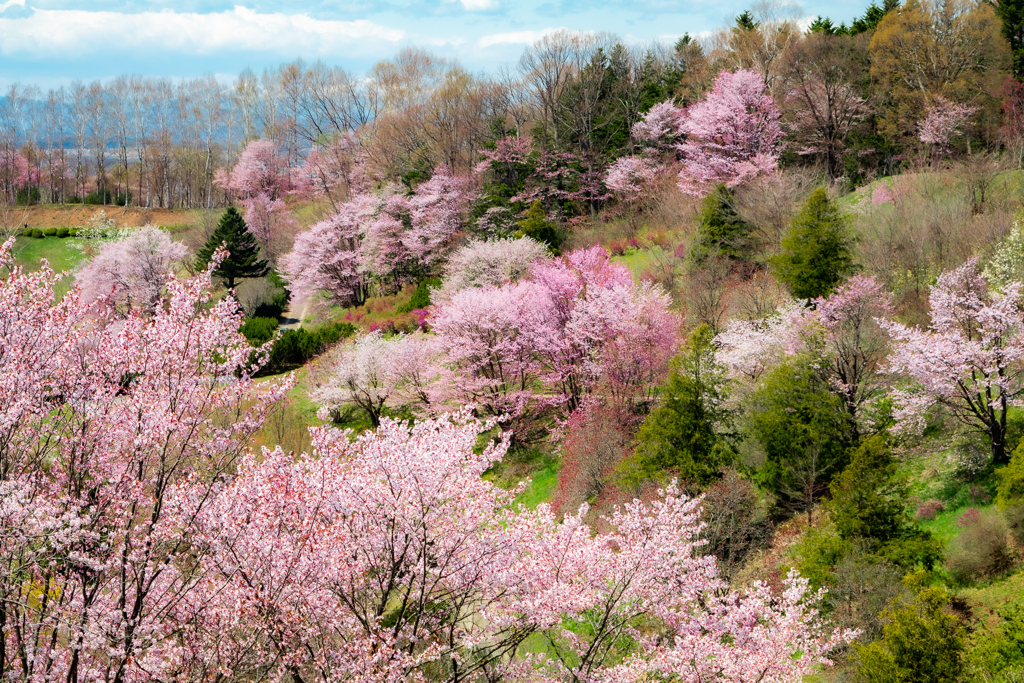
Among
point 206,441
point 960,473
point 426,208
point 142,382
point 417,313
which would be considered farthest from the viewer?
point 426,208

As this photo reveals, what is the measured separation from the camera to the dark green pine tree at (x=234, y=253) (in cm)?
4643

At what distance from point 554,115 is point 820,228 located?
25224 mm

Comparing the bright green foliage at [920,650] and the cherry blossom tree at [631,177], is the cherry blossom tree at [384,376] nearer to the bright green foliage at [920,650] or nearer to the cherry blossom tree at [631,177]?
the cherry blossom tree at [631,177]

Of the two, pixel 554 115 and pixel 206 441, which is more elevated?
pixel 554 115

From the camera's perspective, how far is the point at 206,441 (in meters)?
9.56

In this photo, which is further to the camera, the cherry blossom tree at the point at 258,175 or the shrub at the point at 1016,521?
the cherry blossom tree at the point at 258,175

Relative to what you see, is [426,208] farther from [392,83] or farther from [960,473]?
[960,473]

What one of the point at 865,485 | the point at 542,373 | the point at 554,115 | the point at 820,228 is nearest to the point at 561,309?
the point at 542,373

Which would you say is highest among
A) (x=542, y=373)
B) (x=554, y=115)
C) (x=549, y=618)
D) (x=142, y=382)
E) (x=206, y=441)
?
(x=554, y=115)

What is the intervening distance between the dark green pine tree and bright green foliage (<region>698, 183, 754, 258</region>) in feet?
99.9

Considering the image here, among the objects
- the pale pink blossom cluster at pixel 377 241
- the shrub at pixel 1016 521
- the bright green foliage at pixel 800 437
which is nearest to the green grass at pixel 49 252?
the pale pink blossom cluster at pixel 377 241

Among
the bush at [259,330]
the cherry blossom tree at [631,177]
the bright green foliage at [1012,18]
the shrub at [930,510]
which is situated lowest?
the bush at [259,330]

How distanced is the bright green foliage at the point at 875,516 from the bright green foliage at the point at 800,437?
4.45 ft

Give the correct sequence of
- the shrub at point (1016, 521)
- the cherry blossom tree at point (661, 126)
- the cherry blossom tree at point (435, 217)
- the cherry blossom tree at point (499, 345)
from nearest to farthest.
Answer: the shrub at point (1016, 521) < the cherry blossom tree at point (499, 345) < the cherry blossom tree at point (435, 217) < the cherry blossom tree at point (661, 126)
